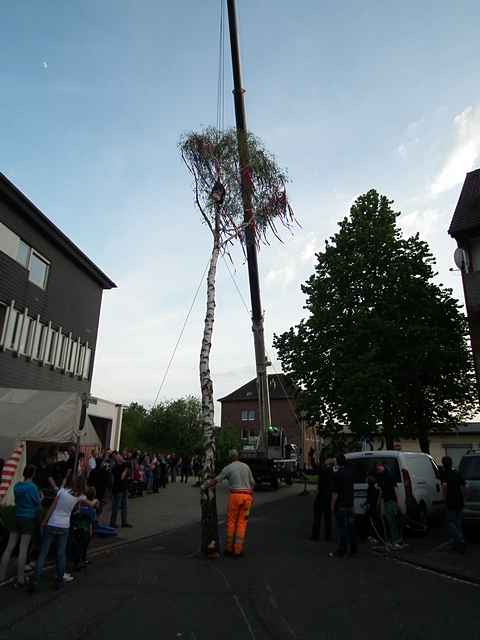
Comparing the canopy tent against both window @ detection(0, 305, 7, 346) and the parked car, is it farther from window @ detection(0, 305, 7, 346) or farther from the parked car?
the parked car

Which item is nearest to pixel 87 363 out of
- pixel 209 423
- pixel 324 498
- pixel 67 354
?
pixel 67 354

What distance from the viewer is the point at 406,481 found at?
35.4 ft

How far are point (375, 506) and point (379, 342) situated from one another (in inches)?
415

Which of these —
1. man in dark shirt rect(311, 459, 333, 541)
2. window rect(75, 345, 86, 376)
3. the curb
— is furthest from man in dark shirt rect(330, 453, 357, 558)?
window rect(75, 345, 86, 376)

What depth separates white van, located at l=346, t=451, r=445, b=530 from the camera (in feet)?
35.3

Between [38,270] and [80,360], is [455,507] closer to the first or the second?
[38,270]

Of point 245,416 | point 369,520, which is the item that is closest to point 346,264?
point 369,520

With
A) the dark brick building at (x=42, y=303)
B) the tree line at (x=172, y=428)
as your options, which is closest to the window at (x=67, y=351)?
the dark brick building at (x=42, y=303)

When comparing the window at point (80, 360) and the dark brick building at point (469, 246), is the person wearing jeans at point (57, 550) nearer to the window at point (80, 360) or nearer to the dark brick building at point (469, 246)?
the dark brick building at point (469, 246)

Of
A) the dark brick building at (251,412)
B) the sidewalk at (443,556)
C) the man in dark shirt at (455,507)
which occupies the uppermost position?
the dark brick building at (251,412)

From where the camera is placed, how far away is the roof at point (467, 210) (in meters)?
18.5

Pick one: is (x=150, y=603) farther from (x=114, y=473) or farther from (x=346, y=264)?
(x=346, y=264)

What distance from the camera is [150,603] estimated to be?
584 centimetres

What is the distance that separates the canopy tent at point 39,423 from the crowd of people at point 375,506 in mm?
6037
